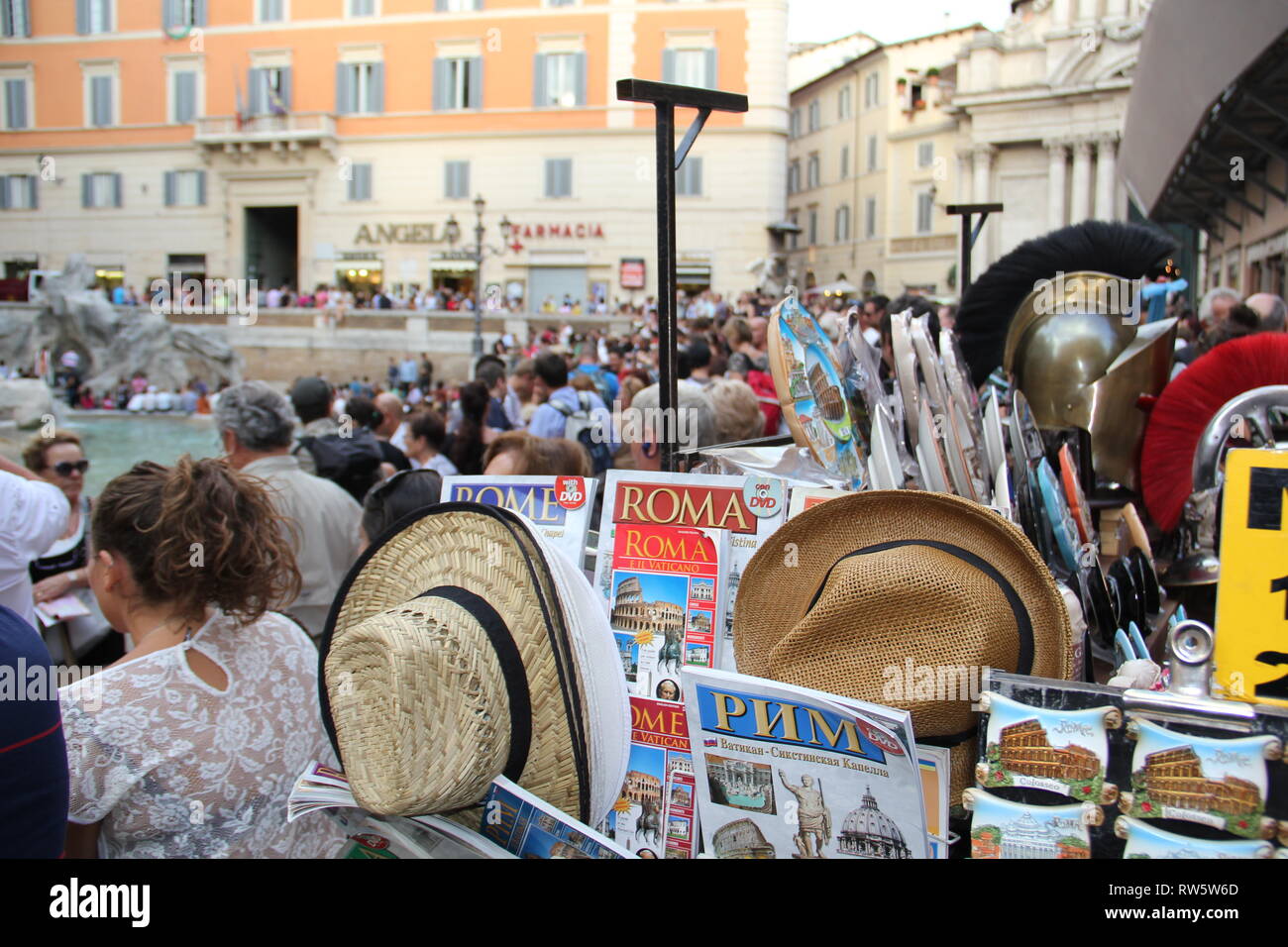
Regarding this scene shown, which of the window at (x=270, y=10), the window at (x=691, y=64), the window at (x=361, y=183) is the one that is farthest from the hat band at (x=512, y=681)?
the window at (x=270, y=10)

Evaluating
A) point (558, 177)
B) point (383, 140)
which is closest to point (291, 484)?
point (558, 177)

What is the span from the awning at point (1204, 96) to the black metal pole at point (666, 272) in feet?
15.0

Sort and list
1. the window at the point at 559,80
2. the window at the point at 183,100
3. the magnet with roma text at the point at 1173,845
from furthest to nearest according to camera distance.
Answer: the window at the point at 183,100 < the window at the point at 559,80 < the magnet with roma text at the point at 1173,845

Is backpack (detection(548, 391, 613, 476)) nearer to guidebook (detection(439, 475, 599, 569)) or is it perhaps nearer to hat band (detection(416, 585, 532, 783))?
guidebook (detection(439, 475, 599, 569))

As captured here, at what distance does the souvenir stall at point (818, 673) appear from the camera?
119cm

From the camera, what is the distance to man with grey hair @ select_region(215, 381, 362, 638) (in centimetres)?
347

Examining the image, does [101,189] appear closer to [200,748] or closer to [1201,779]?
[200,748]

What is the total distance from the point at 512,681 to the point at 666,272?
1103 millimetres

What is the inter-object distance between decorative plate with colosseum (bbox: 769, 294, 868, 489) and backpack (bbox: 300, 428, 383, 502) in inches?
101

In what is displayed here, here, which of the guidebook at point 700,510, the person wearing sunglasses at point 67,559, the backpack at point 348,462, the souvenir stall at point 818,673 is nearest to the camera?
the souvenir stall at point 818,673

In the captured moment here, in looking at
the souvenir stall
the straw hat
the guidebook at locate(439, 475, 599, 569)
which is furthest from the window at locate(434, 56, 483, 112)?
the straw hat

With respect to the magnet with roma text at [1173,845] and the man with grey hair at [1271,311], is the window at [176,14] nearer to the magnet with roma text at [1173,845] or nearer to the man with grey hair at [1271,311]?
the man with grey hair at [1271,311]

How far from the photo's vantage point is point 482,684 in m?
1.33
